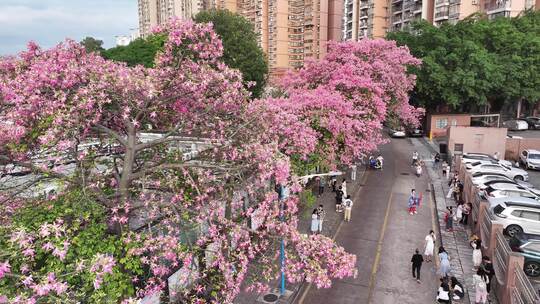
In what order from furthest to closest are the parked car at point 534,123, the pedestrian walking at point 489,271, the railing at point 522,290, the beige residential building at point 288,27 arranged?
the beige residential building at point 288,27, the parked car at point 534,123, the pedestrian walking at point 489,271, the railing at point 522,290

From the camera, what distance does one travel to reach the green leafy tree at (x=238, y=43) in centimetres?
4116

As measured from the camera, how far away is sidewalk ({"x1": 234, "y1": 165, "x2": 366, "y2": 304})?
1388 cm

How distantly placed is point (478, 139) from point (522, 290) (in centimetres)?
2821

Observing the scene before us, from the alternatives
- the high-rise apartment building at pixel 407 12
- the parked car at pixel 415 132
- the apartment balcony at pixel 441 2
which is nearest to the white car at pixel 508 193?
the parked car at pixel 415 132

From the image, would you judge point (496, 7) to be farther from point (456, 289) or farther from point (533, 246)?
point (456, 289)

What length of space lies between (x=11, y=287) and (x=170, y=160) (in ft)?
15.0

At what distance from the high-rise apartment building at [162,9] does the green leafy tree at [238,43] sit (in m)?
29.6

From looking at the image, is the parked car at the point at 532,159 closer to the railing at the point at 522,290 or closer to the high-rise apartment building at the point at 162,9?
the railing at the point at 522,290

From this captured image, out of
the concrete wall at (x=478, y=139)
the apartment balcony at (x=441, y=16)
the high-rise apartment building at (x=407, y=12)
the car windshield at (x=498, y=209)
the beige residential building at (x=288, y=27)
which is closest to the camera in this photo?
the car windshield at (x=498, y=209)

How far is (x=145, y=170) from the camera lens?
8766 mm

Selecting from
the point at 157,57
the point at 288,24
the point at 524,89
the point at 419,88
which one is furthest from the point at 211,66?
the point at 288,24

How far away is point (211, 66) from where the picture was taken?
34.0ft

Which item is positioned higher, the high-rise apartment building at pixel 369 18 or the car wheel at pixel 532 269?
the high-rise apartment building at pixel 369 18

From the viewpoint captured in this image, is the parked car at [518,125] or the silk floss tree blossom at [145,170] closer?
the silk floss tree blossom at [145,170]
